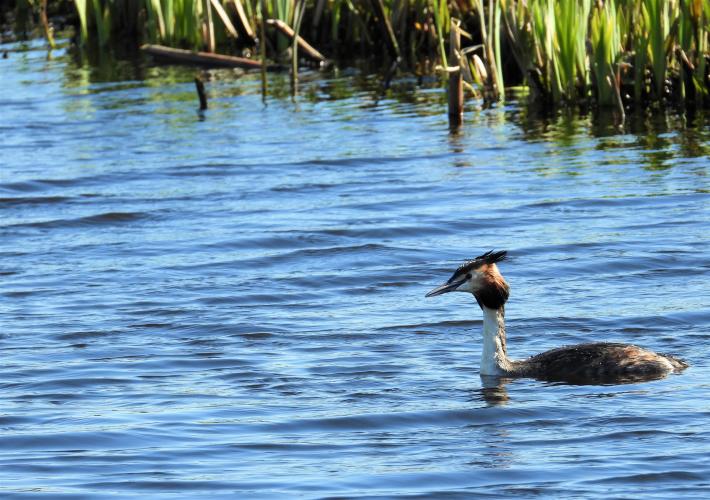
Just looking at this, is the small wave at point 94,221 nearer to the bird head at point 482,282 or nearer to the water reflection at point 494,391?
the bird head at point 482,282

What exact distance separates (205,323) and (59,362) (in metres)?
1.22

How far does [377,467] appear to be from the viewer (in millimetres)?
7082

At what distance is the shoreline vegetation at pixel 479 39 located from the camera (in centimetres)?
1527

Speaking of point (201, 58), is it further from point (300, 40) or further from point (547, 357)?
point (547, 357)

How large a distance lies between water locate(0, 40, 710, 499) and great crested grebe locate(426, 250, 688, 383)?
0.33ft

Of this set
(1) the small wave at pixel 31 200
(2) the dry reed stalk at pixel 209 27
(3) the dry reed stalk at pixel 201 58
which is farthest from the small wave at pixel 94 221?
(3) the dry reed stalk at pixel 201 58

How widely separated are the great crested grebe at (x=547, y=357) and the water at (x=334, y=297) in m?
0.10

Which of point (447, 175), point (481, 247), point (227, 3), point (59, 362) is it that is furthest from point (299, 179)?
point (227, 3)

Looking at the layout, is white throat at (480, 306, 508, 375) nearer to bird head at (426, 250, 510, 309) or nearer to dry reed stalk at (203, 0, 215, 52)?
bird head at (426, 250, 510, 309)

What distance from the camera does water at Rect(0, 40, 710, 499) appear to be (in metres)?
7.18

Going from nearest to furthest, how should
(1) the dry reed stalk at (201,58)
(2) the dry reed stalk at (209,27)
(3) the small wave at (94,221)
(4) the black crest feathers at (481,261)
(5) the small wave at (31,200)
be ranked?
(4) the black crest feathers at (481,261) → (3) the small wave at (94,221) → (5) the small wave at (31,200) → (2) the dry reed stalk at (209,27) → (1) the dry reed stalk at (201,58)

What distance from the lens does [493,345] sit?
8812 millimetres

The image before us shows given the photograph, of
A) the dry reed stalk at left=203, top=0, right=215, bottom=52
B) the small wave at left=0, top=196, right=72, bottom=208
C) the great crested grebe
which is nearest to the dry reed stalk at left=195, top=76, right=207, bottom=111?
the dry reed stalk at left=203, top=0, right=215, bottom=52

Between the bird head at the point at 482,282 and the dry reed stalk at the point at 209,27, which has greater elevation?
the dry reed stalk at the point at 209,27
